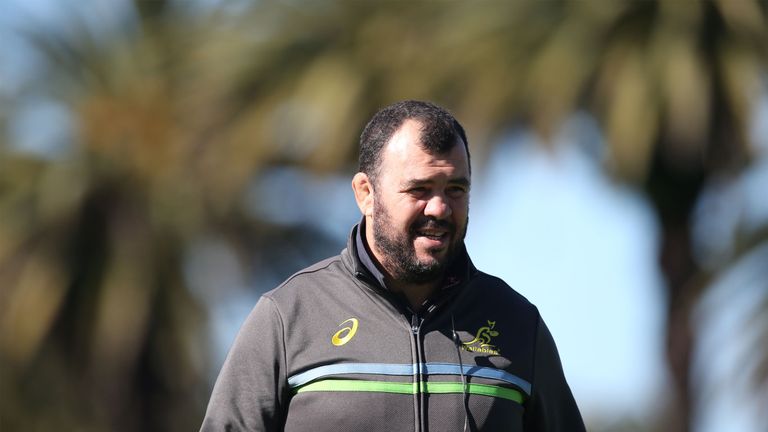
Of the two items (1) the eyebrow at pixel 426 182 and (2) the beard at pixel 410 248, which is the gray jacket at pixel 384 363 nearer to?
(2) the beard at pixel 410 248

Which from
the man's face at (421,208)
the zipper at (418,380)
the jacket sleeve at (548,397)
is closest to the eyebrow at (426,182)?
the man's face at (421,208)

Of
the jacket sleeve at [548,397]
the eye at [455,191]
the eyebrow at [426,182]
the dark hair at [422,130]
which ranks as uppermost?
the dark hair at [422,130]

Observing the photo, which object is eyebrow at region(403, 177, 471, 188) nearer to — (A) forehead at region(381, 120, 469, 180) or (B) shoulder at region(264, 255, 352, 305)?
(A) forehead at region(381, 120, 469, 180)

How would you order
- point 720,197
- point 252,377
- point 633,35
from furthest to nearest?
point 633,35, point 720,197, point 252,377

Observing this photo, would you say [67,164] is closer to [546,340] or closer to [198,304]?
→ [198,304]

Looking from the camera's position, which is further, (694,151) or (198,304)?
(198,304)

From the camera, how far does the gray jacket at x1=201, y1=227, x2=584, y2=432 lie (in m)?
5.71

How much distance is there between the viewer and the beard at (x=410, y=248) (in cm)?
582

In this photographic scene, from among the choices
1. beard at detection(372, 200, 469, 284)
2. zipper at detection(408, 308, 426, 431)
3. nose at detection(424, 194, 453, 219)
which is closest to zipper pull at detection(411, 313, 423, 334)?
zipper at detection(408, 308, 426, 431)

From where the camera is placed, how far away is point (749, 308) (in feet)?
52.0

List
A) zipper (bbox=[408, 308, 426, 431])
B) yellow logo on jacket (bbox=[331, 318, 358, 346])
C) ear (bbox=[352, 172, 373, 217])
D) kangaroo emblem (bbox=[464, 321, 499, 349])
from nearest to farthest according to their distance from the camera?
zipper (bbox=[408, 308, 426, 431]), yellow logo on jacket (bbox=[331, 318, 358, 346]), kangaroo emblem (bbox=[464, 321, 499, 349]), ear (bbox=[352, 172, 373, 217])

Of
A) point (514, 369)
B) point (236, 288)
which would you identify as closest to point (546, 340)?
point (514, 369)

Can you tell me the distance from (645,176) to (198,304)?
10094 millimetres

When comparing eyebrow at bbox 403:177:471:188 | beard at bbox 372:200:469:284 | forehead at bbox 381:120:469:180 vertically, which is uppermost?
forehead at bbox 381:120:469:180
